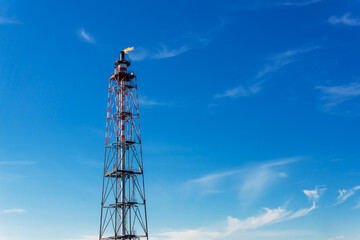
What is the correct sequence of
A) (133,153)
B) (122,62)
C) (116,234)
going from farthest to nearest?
(122,62), (133,153), (116,234)

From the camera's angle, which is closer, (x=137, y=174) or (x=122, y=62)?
(x=137, y=174)

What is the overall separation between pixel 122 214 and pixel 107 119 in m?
23.8

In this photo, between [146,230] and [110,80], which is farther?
[110,80]

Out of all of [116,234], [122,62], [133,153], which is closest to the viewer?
[116,234]

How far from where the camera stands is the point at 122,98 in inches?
4043

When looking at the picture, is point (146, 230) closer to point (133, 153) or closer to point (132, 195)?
point (132, 195)

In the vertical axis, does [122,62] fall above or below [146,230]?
above

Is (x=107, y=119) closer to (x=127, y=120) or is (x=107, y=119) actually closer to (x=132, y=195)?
(x=127, y=120)

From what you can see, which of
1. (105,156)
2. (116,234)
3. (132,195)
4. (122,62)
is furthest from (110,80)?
(116,234)

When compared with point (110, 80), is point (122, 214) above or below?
below

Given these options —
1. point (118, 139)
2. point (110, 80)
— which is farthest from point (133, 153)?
point (110, 80)

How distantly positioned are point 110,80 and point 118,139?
53.8ft

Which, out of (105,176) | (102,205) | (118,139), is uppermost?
(118,139)

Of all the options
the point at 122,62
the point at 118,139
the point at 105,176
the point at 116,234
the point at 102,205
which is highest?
the point at 122,62
